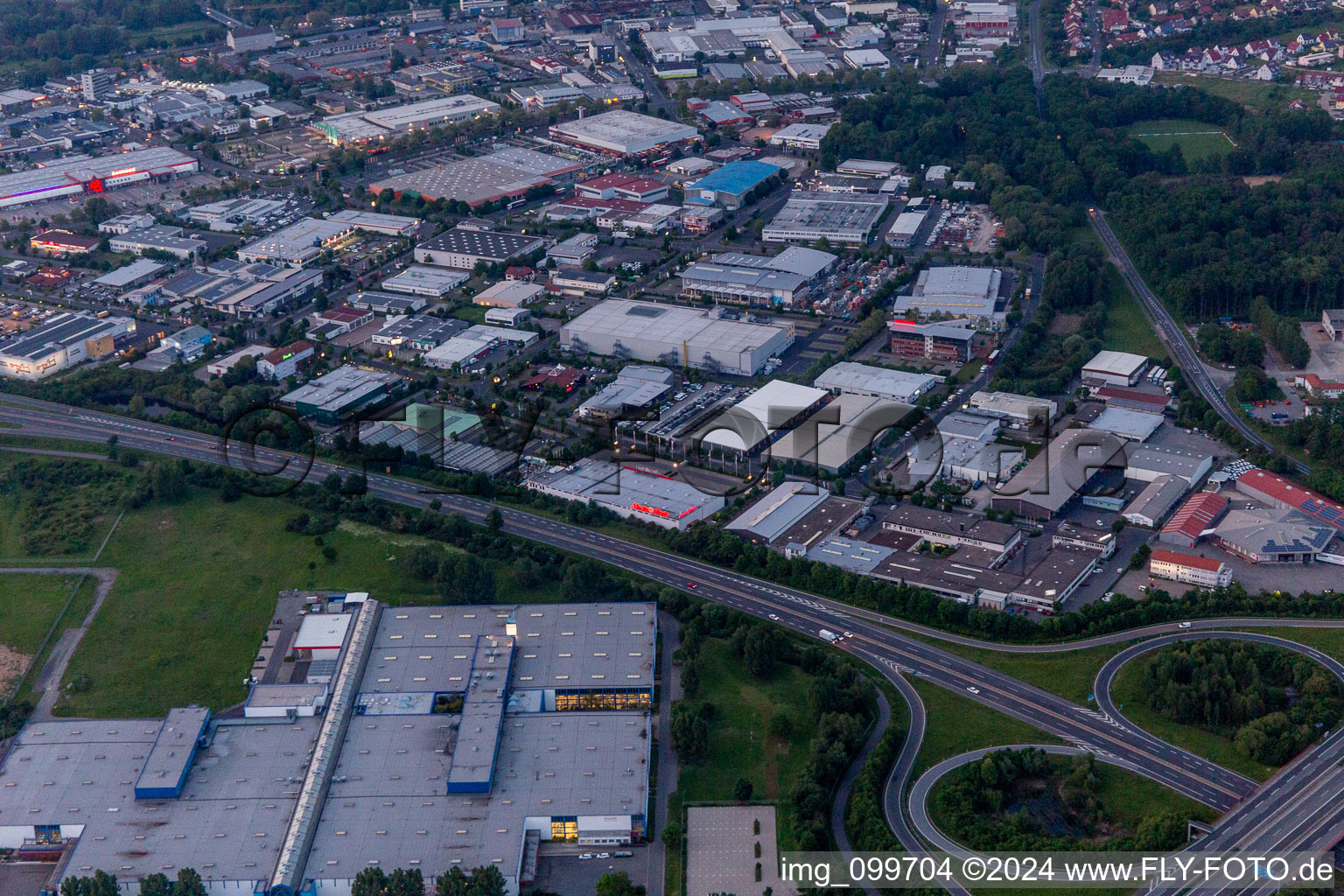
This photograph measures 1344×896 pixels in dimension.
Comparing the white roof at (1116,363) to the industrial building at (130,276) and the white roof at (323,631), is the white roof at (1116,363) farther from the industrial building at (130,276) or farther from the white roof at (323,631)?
the industrial building at (130,276)

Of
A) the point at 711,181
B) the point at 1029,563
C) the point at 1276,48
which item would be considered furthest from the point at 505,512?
the point at 1276,48

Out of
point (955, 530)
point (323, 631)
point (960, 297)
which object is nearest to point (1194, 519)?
point (955, 530)

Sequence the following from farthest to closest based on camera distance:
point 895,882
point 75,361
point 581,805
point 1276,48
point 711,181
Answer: point 1276,48, point 711,181, point 75,361, point 581,805, point 895,882

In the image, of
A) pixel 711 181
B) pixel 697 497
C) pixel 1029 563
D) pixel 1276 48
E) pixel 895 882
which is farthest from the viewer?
pixel 1276 48

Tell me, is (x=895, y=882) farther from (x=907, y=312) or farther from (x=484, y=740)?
(x=907, y=312)

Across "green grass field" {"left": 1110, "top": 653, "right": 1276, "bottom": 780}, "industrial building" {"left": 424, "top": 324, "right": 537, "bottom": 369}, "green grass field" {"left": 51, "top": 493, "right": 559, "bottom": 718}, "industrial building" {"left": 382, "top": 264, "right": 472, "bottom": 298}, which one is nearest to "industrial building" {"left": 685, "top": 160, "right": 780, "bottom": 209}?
"industrial building" {"left": 382, "top": 264, "right": 472, "bottom": 298}

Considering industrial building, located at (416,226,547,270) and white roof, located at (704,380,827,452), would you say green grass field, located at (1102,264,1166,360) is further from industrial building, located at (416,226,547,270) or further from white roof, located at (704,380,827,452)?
industrial building, located at (416,226,547,270)

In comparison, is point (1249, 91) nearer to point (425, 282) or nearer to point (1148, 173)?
point (1148, 173)

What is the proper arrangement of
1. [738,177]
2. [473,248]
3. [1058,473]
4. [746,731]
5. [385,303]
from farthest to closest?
1. [738,177]
2. [473,248]
3. [385,303]
4. [1058,473]
5. [746,731]
